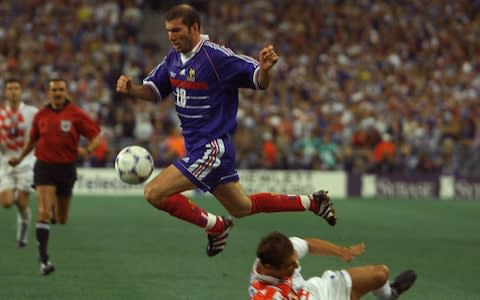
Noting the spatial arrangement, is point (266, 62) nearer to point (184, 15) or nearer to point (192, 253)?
point (184, 15)

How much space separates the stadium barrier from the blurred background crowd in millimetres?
250

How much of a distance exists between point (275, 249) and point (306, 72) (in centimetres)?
2341

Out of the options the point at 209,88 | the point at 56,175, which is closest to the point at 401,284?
A: the point at 209,88

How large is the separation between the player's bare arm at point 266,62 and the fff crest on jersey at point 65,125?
3712 millimetres

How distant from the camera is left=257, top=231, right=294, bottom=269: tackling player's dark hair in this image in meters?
6.49

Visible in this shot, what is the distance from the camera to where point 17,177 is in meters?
14.0

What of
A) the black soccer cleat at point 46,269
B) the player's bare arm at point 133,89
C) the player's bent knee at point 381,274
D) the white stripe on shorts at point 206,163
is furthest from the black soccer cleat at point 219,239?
the player's bent knee at point 381,274

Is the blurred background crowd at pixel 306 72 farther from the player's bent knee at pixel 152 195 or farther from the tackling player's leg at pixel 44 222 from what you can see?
the player's bent knee at pixel 152 195

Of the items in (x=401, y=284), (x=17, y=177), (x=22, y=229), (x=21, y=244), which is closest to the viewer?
(x=401, y=284)

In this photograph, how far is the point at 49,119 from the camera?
39.1 ft

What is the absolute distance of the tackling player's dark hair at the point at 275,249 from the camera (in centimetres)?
649

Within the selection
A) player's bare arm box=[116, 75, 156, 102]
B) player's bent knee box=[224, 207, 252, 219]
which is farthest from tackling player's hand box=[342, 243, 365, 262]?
player's bare arm box=[116, 75, 156, 102]

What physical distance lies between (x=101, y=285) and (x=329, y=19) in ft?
75.2

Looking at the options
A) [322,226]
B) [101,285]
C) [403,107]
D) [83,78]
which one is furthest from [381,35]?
[101,285]
